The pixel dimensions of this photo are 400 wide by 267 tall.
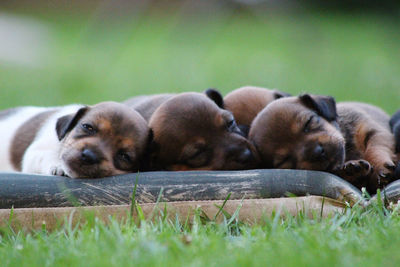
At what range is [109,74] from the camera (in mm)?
16234

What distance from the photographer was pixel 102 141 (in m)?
4.97

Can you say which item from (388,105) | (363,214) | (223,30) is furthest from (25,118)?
(223,30)

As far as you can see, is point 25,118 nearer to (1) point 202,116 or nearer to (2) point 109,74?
(1) point 202,116

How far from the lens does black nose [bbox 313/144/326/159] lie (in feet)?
15.8

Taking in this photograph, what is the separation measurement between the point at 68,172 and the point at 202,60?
13159 mm

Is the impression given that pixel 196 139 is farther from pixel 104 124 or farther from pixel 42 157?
pixel 42 157

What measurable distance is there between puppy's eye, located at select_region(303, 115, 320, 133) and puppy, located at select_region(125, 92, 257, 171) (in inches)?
19.0

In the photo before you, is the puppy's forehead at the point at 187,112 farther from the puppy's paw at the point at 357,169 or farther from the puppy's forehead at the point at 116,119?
the puppy's paw at the point at 357,169

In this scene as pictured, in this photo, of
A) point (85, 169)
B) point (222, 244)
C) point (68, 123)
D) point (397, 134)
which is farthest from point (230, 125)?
point (222, 244)

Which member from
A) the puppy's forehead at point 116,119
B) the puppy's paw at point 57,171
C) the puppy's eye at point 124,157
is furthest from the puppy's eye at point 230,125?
the puppy's paw at point 57,171

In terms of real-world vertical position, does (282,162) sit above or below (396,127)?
below

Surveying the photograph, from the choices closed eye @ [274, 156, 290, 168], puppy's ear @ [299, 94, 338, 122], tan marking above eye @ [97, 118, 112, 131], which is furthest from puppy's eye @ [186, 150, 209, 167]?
puppy's ear @ [299, 94, 338, 122]

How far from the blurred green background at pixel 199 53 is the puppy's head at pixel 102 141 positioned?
623cm

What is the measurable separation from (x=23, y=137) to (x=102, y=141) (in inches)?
80.5
